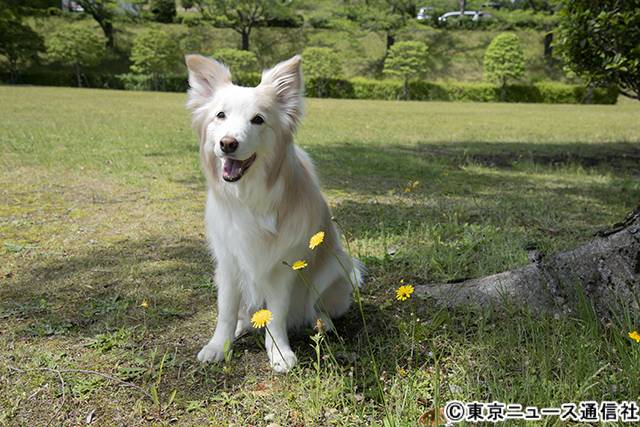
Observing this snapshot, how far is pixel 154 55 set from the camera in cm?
3061

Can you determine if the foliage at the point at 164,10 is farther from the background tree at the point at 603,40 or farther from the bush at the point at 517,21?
the background tree at the point at 603,40

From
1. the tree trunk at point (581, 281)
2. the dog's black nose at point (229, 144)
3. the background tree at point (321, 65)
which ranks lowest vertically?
the background tree at point (321, 65)

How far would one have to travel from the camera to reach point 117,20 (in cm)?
3703

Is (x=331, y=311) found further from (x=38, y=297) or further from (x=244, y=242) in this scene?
(x=38, y=297)

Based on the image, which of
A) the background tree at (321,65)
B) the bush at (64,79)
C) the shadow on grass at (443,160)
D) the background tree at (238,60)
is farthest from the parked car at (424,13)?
the shadow on grass at (443,160)

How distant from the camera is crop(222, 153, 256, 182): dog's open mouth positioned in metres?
2.34

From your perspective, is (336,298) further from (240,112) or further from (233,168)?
(240,112)

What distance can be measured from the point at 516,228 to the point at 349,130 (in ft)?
29.0

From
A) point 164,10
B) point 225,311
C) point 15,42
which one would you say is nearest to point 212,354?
point 225,311

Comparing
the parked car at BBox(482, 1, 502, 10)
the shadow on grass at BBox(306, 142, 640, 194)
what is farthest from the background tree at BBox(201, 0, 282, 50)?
the shadow on grass at BBox(306, 142, 640, 194)

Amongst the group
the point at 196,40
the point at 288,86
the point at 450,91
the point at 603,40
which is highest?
the point at 603,40

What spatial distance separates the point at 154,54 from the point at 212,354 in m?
31.2

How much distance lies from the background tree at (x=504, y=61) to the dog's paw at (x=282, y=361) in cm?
3027

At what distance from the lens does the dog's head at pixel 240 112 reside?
7.69 ft
